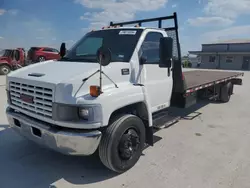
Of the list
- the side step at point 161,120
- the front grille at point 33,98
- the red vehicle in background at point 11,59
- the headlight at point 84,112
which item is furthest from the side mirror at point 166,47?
the red vehicle in background at point 11,59

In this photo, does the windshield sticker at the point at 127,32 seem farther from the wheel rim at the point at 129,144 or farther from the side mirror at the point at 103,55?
the wheel rim at the point at 129,144

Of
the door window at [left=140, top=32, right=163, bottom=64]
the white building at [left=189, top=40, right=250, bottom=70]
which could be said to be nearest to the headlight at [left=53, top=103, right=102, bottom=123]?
the door window at [left=140, top=32, right=163, bottom=64]

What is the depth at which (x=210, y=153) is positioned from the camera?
4133mm

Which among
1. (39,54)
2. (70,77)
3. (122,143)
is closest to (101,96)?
(70,77)

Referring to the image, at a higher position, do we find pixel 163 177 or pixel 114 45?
pixel 114 45

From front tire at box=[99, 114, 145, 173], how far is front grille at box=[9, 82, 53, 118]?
0.87m

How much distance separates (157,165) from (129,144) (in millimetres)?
659

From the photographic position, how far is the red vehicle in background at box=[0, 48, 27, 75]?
715 inches

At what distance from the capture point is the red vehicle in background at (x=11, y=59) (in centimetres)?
1817

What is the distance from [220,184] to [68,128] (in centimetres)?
228

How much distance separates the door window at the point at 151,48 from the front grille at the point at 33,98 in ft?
5.74

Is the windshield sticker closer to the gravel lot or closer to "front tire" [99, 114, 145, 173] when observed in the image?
"front tire" [99, 114, 145, 173]

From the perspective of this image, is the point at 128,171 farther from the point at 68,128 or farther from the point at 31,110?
the point at 31,110

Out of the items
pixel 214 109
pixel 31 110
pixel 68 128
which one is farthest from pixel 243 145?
pixel 31 110
